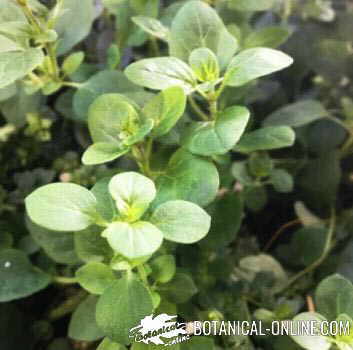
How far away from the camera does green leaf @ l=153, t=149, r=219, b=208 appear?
0.44 metres

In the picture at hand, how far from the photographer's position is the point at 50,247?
20.2 inches

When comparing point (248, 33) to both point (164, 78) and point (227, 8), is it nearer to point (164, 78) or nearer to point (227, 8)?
point (227, 8)

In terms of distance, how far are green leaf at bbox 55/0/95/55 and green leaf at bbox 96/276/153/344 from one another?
0.99 feet

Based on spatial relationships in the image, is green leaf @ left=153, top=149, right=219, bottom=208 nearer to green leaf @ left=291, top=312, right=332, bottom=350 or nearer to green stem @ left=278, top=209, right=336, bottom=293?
green leaf @ left=291, top=312, right=332, bottom=350

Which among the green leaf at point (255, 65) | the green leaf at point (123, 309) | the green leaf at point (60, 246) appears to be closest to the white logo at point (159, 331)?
the green leaf at point (123, 309)

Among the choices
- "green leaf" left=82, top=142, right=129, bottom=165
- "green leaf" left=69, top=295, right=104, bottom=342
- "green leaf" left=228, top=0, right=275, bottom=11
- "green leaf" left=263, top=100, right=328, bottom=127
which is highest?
"green leaf" left=228, top=0, right=275, bottom=11

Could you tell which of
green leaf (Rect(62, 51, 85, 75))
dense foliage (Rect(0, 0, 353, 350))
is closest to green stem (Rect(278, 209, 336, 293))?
dense foliage (Rect(0, 0, 353, 350))

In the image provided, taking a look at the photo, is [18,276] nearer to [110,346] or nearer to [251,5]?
[110,346]

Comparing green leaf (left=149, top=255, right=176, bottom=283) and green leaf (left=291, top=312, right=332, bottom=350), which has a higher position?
green leaf (left=149, top=255, right=176, bottom=283)

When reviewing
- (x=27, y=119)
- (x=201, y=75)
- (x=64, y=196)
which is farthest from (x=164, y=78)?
(x=27, y=119)

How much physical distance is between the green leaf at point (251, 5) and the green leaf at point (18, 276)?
0.38m

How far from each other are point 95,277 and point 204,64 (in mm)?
231

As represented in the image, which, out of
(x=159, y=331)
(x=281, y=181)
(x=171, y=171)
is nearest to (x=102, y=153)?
(x=171, y=171)

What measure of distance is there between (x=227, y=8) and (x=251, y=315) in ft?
1.28
